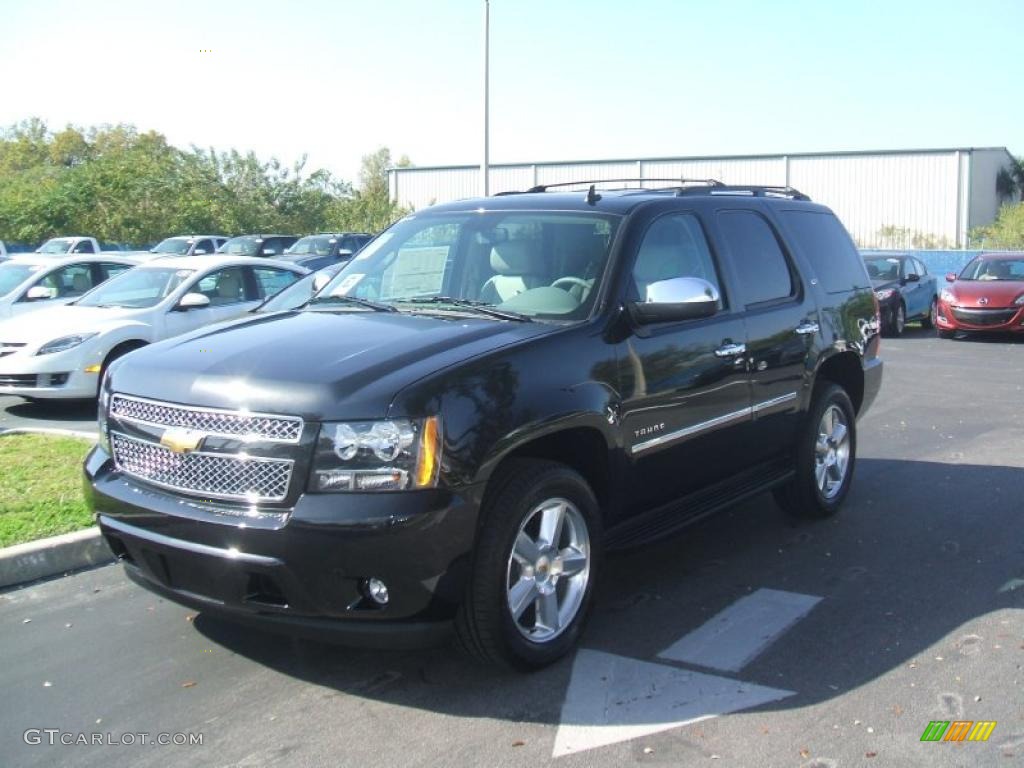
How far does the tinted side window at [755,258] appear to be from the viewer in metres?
5.96

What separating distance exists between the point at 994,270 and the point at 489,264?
17643 mm

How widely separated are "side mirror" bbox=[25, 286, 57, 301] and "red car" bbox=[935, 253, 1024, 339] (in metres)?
15.2

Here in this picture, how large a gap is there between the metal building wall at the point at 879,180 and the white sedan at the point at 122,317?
34327 millimetres

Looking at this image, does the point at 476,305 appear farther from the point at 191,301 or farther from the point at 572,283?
the point at 191,301

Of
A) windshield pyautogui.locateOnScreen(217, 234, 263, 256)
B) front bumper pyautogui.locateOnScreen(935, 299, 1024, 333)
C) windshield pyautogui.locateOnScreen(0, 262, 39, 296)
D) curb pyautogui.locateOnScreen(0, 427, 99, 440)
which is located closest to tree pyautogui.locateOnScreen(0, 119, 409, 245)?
windshield pyautogui.locateOnScreen(217, 234, 263, 256)

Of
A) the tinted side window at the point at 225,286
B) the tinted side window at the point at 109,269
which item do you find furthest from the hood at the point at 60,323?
the tinted side window at the point at 109,269

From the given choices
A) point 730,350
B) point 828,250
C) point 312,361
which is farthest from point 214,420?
point 828,250

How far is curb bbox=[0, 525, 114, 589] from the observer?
5598 millimetres

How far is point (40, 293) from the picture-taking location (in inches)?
569

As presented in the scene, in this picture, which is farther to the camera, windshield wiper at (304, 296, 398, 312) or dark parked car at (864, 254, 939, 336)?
dark parked car at (864, 254, 939, 336)

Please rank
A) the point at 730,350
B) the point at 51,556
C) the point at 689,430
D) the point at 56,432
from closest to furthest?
the point at 689,430 < the point at 730,350 < the point at 51,556 < the point at 56,432

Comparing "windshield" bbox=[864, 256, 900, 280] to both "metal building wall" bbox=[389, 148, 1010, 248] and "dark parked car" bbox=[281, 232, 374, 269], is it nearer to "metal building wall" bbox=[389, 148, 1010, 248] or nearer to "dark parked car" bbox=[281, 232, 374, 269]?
"dark parked car" bbox=[281, 232, 374, 269]

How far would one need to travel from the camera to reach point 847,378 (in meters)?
7.24

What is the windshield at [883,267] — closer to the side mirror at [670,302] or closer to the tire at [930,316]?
the tire at [930,316]
